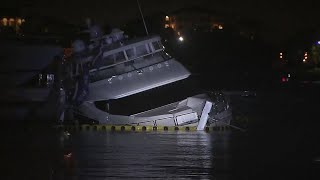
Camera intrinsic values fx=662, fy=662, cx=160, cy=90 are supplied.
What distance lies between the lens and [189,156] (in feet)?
56.4

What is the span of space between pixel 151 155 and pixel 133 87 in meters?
7.66

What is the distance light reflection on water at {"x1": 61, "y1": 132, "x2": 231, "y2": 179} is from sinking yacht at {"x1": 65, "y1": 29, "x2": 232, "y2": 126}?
1.24 m

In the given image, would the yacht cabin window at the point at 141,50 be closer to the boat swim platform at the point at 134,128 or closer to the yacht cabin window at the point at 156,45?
the yacht cabin window at the point at 156,45

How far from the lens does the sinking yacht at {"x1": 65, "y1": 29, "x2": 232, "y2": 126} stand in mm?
24844

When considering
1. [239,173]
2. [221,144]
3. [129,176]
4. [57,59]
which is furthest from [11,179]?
[57,59]

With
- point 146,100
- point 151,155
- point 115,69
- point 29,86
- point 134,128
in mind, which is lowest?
point 151,155

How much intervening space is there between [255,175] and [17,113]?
17.8 m

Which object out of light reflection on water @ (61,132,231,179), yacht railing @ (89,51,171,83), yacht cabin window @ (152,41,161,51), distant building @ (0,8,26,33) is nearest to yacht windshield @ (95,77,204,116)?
yacht railing @ (89,51,171,83)

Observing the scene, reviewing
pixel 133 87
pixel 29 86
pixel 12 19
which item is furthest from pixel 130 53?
pixel 12 19

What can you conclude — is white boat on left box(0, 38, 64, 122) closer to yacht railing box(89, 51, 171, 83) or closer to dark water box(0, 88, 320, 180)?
yacht railing box(89, 51, 171, 83)

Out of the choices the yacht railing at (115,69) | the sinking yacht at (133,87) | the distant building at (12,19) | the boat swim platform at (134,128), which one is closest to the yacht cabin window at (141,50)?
the sinking yacht at (133,87)

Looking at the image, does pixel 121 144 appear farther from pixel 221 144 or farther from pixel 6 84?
pixel 6 84

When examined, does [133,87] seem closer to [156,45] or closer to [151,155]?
[156,45]

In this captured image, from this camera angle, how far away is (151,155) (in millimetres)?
17391
